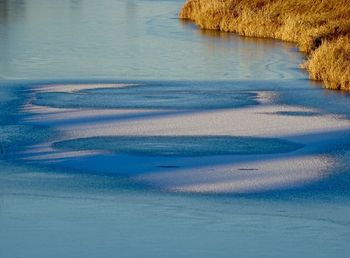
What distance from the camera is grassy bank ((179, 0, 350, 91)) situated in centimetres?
2081

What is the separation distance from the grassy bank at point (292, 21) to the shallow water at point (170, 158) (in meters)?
0.98

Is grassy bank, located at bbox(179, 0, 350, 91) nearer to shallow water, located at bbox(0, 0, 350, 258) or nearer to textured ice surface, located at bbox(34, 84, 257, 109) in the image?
shallow water, located at bbox(0, 0, 350, 258)

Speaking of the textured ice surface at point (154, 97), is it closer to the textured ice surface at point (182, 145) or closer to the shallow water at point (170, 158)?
the shallow water at point (170, 158)

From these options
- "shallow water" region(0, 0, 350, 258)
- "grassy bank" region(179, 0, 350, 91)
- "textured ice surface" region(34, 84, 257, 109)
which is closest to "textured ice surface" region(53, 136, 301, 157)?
"shallow water" region(0, 0, 350, 258)

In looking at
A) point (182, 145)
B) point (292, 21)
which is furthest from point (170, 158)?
point (292, 21)

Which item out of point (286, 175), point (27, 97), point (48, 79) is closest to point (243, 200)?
point (286, 175)

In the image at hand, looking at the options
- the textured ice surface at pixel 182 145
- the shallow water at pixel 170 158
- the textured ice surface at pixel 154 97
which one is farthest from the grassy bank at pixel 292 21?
the textured ice surface at pixel 182 145

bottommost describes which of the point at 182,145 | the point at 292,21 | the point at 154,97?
the point at 292,21

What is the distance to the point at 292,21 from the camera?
99.1 ft

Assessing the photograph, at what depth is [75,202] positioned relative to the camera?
10297 mm

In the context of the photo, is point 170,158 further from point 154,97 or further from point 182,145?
point 154,97

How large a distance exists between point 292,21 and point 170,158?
59.9ft

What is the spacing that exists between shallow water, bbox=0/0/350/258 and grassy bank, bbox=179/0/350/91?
984mm

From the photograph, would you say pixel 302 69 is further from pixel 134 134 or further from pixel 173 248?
pixel 173 248
